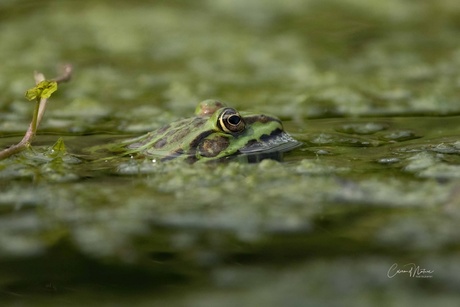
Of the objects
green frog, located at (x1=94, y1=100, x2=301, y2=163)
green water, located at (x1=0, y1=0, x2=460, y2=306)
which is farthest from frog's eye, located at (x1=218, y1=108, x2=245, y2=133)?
green water, located at (x1=0, y1=0, x2=460, y2=306)

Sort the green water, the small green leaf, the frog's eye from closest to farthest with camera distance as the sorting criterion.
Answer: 1. the green water
2. the small green leaf
3. the frog's eye

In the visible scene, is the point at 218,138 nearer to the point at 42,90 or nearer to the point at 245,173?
the point at 245,173

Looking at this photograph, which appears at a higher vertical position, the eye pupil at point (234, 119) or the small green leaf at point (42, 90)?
the small green leaf at point (42, 90)

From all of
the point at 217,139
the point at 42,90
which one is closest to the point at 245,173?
the point at 217,139

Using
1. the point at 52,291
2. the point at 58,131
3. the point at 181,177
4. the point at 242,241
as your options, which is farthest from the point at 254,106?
the point at 52,291

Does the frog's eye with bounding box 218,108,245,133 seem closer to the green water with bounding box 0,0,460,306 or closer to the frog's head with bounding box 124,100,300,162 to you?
the frog's head with bounding box 124,100,300,162

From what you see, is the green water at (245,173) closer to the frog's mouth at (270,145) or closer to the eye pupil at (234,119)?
the frog's mouth at (270,145)

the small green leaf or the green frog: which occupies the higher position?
the small green leaf

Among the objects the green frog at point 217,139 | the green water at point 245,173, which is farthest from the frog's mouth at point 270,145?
the green water at point 245,173
